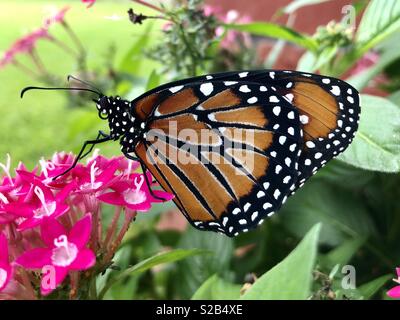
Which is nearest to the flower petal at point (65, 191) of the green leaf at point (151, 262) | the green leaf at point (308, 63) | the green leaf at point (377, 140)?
the green leaf at point (151, 262)

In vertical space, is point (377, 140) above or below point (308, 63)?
below

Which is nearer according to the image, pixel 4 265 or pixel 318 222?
pixel 4 265

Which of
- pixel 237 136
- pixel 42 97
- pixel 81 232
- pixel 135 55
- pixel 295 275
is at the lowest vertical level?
pixel 295 275

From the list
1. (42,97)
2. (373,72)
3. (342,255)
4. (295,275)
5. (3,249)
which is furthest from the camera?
(42,97)

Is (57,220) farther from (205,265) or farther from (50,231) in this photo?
(205,265)

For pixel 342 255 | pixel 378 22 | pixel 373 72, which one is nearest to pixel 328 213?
pixel 342 255

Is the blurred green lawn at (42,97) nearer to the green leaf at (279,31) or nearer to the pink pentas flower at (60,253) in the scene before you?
the green leaf at (279,31)

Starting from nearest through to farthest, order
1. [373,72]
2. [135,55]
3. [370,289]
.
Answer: [370,289], [373,72], [135,55]

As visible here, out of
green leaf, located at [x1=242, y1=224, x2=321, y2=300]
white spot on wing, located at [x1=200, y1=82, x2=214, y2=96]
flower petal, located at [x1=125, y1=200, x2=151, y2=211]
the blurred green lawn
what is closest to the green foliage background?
green leaf, located at [x1=242, y1=224, x2=321, y2=300]
